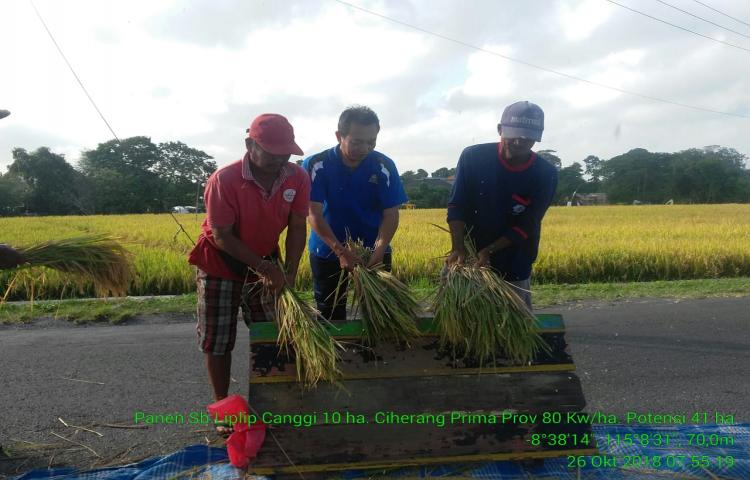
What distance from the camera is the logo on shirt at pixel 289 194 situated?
104 inches

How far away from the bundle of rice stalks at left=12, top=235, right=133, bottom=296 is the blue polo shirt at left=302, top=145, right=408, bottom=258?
112 centimetres

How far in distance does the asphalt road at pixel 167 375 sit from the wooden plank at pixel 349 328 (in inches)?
33.6

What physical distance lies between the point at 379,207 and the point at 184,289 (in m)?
4.68

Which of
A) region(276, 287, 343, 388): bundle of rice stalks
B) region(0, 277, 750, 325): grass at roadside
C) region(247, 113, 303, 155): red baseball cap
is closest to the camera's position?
region(276, 287, 343, 388): bundle of rice stalks

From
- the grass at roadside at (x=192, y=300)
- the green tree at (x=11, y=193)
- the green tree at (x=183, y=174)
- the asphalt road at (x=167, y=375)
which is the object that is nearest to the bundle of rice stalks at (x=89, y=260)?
the green tree at (x=183, y=174)

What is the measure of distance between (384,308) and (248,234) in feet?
2.50

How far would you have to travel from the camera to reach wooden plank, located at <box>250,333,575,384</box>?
2404 mm

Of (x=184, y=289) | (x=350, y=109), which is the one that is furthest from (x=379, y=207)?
(x=184, y=289)

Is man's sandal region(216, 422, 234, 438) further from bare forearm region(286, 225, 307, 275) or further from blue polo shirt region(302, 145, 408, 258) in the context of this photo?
blue polo shirt region(302, 145, 408, 258)

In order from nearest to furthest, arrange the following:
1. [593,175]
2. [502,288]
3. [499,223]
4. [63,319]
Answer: [502,288] < [499,223] < [63,319] < [593,175]

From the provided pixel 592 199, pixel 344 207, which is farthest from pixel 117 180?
pixel 592 199

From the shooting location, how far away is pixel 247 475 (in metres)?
2.39

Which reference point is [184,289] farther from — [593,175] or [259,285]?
[593,175]

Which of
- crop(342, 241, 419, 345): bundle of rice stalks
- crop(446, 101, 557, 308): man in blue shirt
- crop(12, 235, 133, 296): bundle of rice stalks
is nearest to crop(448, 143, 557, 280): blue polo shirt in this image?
crop(446, 101, 557, 308): man in blue shirt
